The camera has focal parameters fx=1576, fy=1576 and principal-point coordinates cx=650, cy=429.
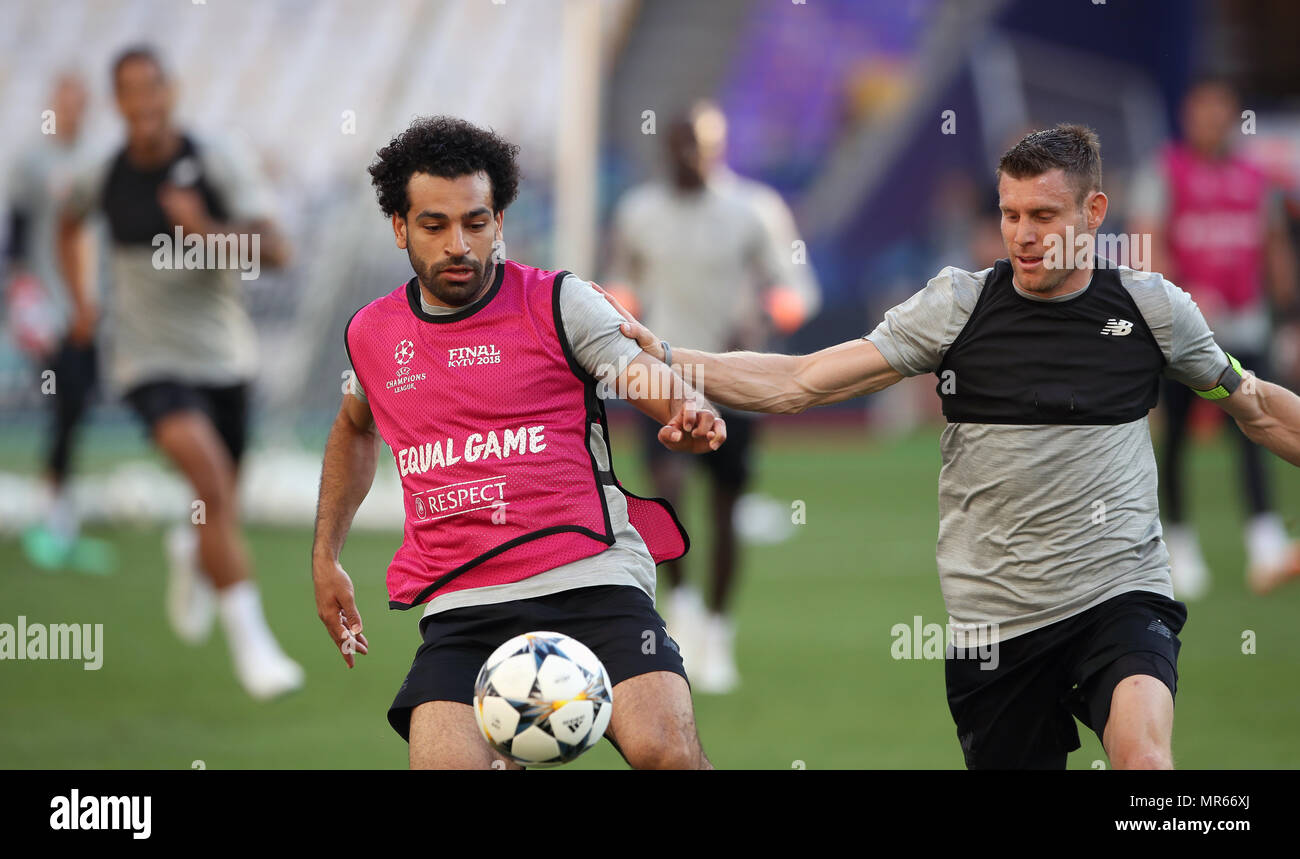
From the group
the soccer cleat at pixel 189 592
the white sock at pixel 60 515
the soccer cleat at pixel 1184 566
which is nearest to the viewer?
the soccer cleat at pixel 189 592

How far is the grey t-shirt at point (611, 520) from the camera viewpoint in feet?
13.6

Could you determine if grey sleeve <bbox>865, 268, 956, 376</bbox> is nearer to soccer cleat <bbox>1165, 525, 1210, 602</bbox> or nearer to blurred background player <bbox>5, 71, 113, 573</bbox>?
soccer cleat <bbox>1165, 525, 1210, 602</bbox>

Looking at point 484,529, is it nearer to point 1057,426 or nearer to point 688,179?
point 1057,426

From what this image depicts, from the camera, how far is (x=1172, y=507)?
9.63 metres

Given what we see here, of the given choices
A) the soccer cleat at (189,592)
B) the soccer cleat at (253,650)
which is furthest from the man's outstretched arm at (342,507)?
the soccer cleat at (189,592)

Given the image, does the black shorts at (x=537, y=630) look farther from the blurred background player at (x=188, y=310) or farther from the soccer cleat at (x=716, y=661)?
the soccer cleat at (x=716, y=661)

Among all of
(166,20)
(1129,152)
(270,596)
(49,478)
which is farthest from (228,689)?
(1129,152)

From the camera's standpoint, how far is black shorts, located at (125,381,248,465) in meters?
7.70

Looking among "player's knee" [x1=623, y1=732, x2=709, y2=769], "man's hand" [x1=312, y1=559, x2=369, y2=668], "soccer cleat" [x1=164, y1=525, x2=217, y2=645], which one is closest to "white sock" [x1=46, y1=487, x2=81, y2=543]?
"soccer cleat" [x1=164, y1=525, x2=217, y2=645]

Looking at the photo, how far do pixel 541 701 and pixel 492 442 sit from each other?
2.54ft

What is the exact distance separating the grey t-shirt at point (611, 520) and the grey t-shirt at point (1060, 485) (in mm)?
744

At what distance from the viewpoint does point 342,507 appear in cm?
459

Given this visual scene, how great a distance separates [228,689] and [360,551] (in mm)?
4558

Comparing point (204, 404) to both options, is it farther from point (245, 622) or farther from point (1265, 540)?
point (1265, 540)
